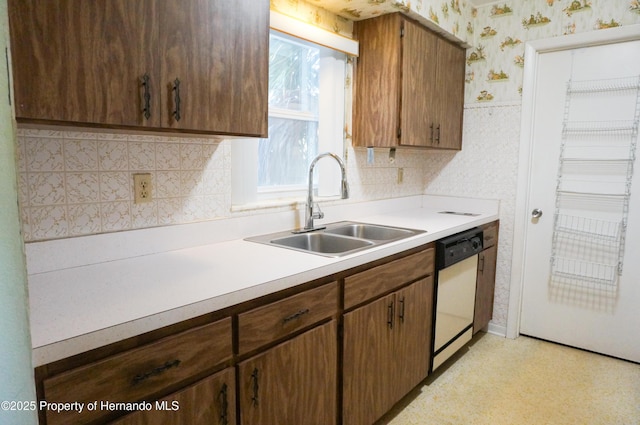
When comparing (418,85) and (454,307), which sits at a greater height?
(418,85)

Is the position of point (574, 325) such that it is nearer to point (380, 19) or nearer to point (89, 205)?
point (380, 19)

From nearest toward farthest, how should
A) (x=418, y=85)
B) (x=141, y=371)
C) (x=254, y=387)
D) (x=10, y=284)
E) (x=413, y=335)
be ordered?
(x=10, y=284)
(x=141, y=371)
(x=254, y=387)
(x=413, y=335)
(x=418, y=85)

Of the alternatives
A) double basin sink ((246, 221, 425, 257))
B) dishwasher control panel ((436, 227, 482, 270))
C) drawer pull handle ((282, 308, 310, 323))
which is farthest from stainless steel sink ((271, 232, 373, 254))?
drawer pull handle ((282, 308, 310, 323))

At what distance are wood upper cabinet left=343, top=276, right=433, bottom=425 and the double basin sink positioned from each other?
0.28 m

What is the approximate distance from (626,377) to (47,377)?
2960mm

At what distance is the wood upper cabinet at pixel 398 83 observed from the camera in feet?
7.90

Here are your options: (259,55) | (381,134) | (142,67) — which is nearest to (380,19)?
(381,134)

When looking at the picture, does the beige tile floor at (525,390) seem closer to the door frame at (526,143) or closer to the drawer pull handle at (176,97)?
the door frame at (526,143)

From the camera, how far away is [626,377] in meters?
2.46

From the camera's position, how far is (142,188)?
5.16ft

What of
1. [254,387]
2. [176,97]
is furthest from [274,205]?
[254,387]

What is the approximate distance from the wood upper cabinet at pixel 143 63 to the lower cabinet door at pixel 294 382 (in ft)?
2.57

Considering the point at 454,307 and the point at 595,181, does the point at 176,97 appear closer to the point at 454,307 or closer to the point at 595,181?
the point at 454,307

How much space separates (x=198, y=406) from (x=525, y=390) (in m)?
1.96
